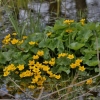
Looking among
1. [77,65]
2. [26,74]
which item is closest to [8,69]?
[26,74]

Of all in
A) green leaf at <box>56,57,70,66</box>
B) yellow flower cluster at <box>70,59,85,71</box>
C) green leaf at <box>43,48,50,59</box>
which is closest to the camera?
yellow flower cluster at <box>70,59,85,71</box>

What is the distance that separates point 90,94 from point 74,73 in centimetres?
50

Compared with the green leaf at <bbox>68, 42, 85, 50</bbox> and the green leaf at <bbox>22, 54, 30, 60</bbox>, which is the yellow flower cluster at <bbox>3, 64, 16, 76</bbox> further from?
the green leaf at <bbox>68, 42, 85, 50</bbox>

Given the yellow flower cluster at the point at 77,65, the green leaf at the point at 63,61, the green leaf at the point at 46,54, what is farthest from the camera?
the green leaf at the point at 46,54

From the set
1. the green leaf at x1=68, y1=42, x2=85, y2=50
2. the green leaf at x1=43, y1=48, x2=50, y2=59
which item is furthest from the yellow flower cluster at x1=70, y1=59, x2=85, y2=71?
the green leaf at x1=43, y1=48, x2=50, y2=59

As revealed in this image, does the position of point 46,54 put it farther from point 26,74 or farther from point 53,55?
point 26,74

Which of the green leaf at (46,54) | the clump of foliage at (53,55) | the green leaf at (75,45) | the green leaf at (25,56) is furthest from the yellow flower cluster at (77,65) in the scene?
the green leaf at (25,56)

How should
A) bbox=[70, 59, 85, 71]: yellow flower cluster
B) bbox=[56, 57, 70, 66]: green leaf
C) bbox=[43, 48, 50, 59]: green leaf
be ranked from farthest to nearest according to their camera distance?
bbox=[43, 48, 50, 59]: green leaf
bbox=[56, 57, 70, 66]: green leaf
bbox=[70, 59, 85, 71]: yellow flower cluster

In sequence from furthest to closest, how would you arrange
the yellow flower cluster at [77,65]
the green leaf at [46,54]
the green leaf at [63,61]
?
the green leaf at [46,54] < the green leaf at [63,61] < the yellow flower cluster at [77,65]

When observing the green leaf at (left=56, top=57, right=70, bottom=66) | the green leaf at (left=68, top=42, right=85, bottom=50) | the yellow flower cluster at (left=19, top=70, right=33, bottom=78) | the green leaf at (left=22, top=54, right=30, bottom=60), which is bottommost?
the yellow flower cluster at (left=19, top=70, right=33, bottom=78)

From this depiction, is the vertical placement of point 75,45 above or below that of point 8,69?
above

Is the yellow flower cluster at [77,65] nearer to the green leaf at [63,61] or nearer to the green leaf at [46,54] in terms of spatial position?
the green leaf at [63,61]

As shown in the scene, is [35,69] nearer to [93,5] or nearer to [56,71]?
[56,71]

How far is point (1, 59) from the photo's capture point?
3.76m
